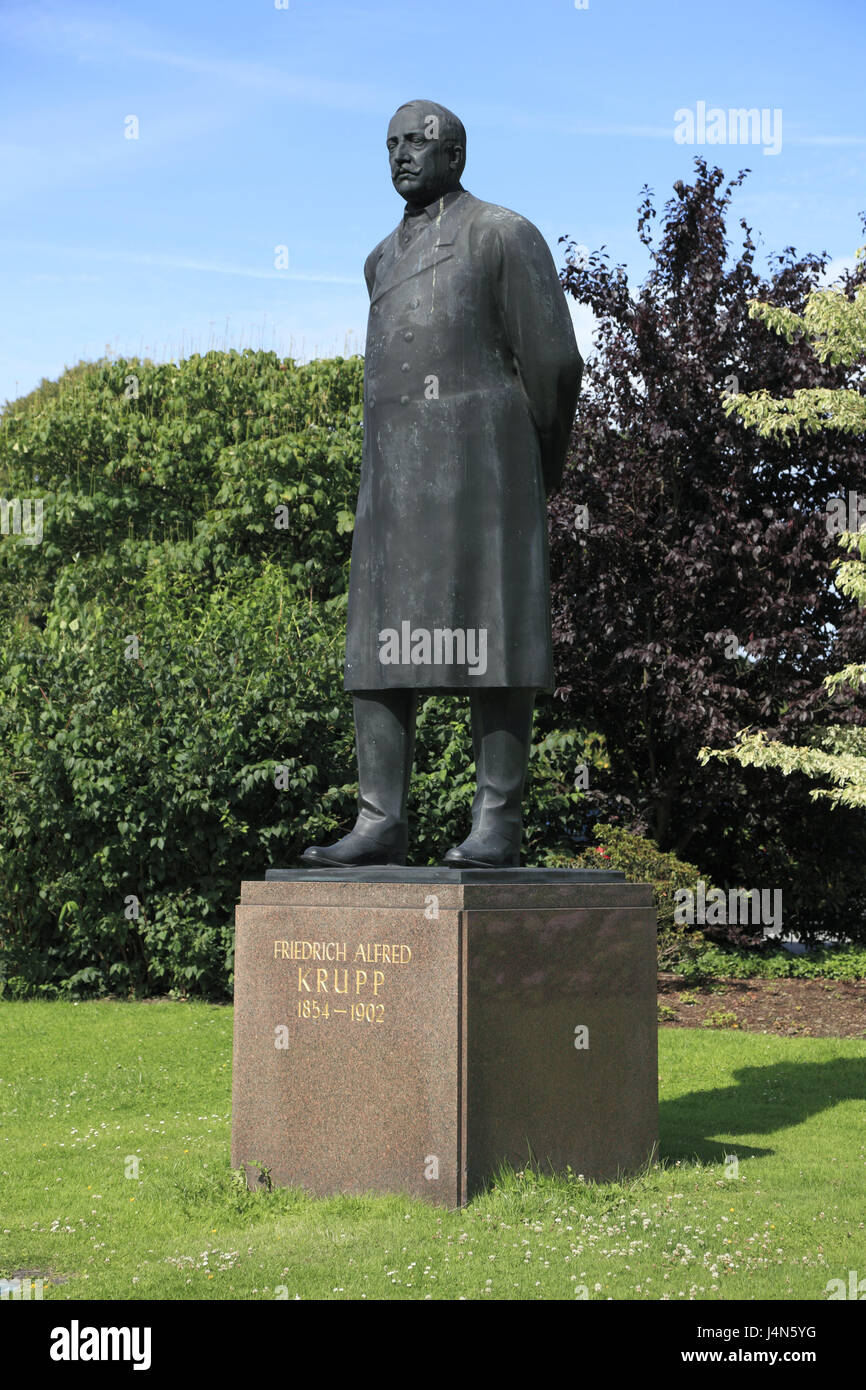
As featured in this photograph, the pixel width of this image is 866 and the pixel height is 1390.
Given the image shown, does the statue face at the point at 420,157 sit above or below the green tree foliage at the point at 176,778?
above

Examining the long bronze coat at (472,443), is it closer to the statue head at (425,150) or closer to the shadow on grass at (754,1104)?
the statue head at (425,150)

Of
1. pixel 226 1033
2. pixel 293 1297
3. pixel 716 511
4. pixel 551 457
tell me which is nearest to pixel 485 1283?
pixel 293 1297

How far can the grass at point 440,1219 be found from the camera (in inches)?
179

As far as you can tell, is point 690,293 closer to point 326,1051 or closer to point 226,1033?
point 226,1033

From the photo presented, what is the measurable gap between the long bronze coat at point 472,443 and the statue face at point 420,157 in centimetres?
15

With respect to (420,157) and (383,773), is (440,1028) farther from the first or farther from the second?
(420,157)

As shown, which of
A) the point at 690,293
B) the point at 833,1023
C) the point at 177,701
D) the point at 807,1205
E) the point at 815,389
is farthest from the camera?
the point at 690,293

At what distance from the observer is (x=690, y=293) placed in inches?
573

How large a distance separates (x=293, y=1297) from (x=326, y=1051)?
1.31m

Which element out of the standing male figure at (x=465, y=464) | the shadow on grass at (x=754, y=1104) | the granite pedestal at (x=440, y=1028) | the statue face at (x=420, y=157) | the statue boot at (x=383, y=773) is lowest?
the shadow on grass at (x=754, y=1104)

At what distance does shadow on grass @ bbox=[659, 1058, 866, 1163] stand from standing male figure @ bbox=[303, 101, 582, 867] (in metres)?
1.88

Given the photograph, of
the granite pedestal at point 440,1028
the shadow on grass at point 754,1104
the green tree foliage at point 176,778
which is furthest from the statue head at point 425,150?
the green tree foliage at point 176,778

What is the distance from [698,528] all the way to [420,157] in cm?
851
